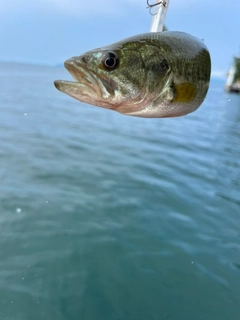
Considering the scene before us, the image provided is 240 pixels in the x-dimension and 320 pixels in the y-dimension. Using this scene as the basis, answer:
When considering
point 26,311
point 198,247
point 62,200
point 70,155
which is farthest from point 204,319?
point 70,155

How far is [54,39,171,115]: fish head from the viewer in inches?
65.7

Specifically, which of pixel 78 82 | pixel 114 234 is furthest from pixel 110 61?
pixel 114 234

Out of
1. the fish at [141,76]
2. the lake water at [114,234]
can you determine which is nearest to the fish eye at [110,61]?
the fish at [141,76]

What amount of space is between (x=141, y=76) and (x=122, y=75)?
3.9 inches

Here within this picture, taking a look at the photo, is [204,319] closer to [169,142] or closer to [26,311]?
[26,311]

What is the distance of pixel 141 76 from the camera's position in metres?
1.75

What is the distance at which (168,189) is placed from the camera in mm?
8602

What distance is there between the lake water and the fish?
365 centimetres

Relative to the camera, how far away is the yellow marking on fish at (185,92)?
68.5 inches

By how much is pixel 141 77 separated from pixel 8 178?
7.17m

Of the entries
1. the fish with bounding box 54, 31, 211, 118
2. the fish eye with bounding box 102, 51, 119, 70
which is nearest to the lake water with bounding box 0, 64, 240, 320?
the fish with bounding box 54, 31, 211, 118

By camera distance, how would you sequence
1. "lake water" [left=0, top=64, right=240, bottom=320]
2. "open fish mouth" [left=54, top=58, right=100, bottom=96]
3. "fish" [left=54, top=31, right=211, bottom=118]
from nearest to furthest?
"open fish mouth" [left=54, top=58, right=100, bottom=96] < "fish" [left=54, top=31, right=211, bottom=118] < "lake water" [left=0, top=64, right=240, bottom=320]

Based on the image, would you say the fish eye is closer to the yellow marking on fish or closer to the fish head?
the fish head

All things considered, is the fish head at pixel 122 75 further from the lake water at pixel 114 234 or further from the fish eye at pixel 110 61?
the lake water at pixel 114 234
